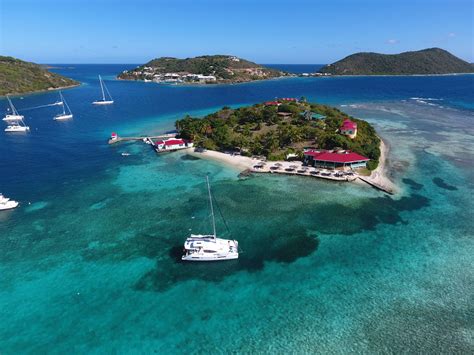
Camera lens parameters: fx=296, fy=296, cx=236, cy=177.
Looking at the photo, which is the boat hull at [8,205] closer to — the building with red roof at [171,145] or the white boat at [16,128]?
the building with red roof at [171,145]

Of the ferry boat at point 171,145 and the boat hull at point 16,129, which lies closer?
the ferry boat at point 171,145

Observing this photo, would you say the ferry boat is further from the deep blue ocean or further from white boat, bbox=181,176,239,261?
white boat, bbox=181,176,239,261

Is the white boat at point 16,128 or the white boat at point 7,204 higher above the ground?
the white boat at point 7,204

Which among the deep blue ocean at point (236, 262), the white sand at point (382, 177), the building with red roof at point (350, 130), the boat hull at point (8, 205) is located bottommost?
the boat hull at point (8, 205)

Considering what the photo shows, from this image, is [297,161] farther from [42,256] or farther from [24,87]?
[24,87]

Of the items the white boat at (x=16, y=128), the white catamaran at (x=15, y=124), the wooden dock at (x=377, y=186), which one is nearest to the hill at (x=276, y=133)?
the wooden dock at (x=377, y=186)

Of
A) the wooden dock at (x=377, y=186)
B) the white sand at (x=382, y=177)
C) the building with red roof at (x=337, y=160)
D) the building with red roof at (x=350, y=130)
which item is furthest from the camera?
the building with red roof at (x=350, y=130)

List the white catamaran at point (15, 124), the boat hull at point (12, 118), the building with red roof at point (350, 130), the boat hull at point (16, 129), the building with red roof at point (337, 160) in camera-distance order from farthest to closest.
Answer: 1. the boat hull at point (12, 118)
2. the white catamaran at point (15, 124)
3. the boat hull at point (16, 129)
4. the building with red roof at point (350, 130)
5. the building with red roof at point (337, 160)
